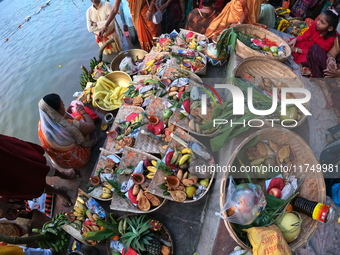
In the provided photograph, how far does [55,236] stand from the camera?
2.25 meters

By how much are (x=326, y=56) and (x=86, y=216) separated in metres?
3.25

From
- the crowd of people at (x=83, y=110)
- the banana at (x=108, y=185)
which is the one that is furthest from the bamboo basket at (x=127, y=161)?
the crowd of people at (x=83, y=110)

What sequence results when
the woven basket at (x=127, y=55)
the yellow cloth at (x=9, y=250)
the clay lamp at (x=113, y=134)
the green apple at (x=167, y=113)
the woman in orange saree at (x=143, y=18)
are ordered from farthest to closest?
the woven basket at (x=127, y=55)
the woman in orange saree at (x=143, y=18)
the clay lamp at (x=113, y=134)
the green apple at (x=167, y=113)
the yellow cloth at (x=9, y=250)

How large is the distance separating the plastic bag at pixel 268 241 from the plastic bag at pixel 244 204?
3.3 inches

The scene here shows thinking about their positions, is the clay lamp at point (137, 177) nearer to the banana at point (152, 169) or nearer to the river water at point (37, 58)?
the banana at point (152, 169)

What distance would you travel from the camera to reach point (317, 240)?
1.51 metres

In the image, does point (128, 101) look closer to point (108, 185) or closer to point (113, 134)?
point (113, 134)

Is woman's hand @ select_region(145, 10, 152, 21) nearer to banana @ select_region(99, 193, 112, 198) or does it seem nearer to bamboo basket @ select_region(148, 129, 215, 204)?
bamboo basket @ select_region(148, 129, 215, 204)

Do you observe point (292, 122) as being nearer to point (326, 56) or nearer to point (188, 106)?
point (188, 106)

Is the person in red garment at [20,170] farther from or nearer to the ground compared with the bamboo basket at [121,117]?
farther from the ground

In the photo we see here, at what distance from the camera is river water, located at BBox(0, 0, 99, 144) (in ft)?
15.5

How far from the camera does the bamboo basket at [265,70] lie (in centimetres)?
223

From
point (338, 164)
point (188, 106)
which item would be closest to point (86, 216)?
point (188, 106)

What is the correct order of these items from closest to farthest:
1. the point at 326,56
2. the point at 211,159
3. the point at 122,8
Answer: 1. the point at 211,159
2. the point at 326,56
3. the point at 122,8
